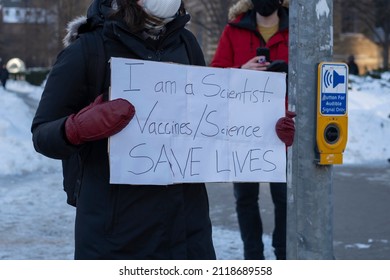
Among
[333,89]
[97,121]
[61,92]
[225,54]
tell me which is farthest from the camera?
[225,54]

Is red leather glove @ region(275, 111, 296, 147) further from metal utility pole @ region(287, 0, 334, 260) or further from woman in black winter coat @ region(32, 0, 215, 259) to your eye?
metal utility pole @ region(287, 0, 334, 260)

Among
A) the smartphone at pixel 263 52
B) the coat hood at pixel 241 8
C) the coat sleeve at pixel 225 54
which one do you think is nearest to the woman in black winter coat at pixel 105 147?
the smartphone at pixel 263 52

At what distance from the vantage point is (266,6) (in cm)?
528

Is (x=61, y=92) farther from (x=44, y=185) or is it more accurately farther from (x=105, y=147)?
(x=44, y=185)

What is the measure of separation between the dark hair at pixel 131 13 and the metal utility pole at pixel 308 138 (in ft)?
4.42

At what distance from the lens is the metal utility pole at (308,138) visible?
13.1 feet

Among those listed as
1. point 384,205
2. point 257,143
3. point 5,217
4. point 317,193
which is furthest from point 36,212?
point 257,143

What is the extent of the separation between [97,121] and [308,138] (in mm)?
1654

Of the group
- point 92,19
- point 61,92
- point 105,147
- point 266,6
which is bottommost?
point 105,147

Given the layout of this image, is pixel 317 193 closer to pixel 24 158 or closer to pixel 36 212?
pixel 36 212

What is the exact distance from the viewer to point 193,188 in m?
3.18

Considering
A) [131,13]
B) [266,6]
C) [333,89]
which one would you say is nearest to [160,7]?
[131,13]

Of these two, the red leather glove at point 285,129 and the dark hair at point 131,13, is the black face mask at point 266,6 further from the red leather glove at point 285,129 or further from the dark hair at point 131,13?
the dark hair at point 131,13

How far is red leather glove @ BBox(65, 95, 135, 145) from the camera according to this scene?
8.83ft
